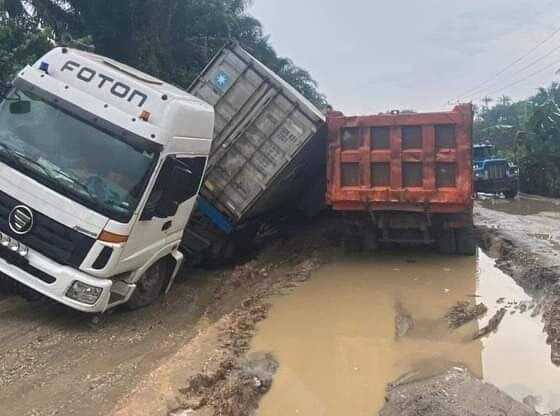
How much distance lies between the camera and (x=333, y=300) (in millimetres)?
8328

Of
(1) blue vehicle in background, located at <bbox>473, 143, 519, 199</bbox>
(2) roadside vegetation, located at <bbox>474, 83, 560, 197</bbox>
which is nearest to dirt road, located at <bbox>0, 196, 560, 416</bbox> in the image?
(1) blue vehicle in background, located at <bbox>473, 143, 519, 199</bbox>

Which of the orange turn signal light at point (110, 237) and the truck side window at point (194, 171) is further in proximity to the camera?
the truck side window at point (194, 171)

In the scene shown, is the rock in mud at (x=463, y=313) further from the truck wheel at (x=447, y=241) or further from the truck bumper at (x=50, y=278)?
the truck bumper at (x=50, y=278)

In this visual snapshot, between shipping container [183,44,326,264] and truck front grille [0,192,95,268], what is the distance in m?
3.50

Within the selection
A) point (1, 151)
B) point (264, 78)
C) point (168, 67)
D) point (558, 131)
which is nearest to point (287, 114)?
point (264, 78)

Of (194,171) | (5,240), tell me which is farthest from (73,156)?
(194,171)

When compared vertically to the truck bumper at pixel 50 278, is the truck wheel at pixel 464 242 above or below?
below

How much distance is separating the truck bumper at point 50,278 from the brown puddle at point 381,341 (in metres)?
1.74

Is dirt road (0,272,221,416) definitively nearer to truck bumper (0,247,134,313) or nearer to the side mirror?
truck bumper (0,247,134,313)

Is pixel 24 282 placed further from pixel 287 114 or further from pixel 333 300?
pixel 287 114

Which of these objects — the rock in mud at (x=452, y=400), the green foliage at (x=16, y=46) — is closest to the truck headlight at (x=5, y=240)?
the rock in mud at (x=452, y=400)

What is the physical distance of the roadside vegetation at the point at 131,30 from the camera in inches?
514

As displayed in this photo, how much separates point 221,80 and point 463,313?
5.06 m

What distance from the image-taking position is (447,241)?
10.8m
